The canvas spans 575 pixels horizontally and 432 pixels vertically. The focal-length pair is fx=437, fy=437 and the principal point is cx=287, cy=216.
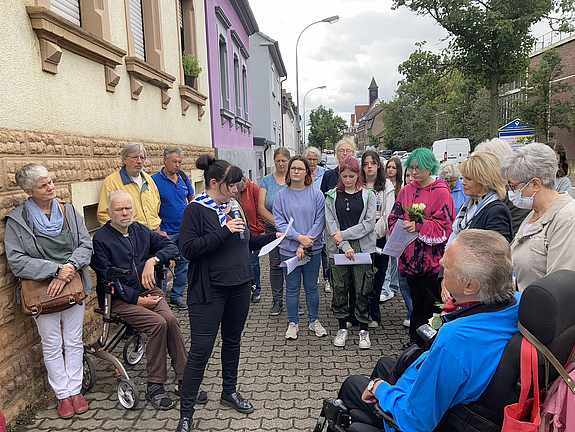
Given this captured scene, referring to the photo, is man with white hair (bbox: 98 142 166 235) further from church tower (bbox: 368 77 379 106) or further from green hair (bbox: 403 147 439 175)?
church tower (bbox: 368 77 379 106)

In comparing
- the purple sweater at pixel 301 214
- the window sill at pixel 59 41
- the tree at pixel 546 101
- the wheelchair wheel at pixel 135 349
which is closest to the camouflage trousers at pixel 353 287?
the purple sweater at pixel 301 214

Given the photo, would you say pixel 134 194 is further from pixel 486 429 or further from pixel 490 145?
pixel 486 429

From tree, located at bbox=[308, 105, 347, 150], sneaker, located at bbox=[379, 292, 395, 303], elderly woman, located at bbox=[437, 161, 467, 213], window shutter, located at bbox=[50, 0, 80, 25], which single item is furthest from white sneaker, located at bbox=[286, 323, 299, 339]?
tree, located at bbox=[308, 105, 347, 150]

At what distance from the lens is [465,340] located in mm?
1854

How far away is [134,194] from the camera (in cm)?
513

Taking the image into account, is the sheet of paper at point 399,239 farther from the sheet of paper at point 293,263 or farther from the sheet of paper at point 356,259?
the sheet of paper at point 293,263

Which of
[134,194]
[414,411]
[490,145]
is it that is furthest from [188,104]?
[414,411]

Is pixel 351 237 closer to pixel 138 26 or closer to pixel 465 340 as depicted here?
pixel 465 340

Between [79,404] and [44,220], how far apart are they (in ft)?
5.04

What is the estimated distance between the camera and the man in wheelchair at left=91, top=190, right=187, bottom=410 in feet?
12.2

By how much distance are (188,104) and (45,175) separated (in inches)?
231

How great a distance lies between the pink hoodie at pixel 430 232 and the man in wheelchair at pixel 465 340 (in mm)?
2121

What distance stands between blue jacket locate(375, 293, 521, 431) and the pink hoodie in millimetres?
2321

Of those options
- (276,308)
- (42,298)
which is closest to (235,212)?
(42,298)
